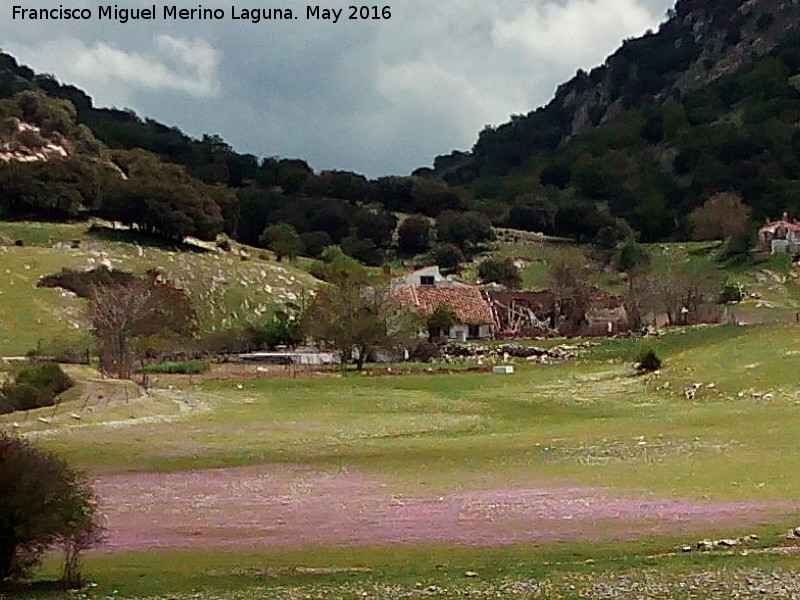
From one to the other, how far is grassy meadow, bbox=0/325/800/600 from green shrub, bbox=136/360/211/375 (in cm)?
808

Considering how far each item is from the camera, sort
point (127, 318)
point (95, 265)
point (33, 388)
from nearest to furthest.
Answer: point (33, 388), point (127, 318), point (95, 265)

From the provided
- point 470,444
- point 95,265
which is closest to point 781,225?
point 95,265

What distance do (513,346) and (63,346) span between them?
116 ft

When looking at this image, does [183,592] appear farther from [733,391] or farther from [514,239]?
[514,239]

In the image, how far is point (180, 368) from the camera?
246ft

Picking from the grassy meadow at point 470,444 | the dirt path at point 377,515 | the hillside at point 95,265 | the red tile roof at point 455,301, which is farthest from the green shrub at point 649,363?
the hillside at point 95,265

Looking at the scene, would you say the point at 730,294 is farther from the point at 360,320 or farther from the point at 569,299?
the point at 360,320

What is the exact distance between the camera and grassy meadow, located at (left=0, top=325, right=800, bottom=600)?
14891mm

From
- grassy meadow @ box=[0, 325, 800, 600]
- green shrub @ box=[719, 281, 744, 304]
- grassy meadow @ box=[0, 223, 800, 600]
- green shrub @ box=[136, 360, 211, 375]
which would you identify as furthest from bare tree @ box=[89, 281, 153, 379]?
green shrub @ box=[719, 281, 744, 304]

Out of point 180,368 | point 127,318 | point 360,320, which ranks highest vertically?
point 127,318

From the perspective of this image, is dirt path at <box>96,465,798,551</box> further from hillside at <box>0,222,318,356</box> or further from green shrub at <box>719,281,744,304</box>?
green shrub at <box>719,281,744,304</box>

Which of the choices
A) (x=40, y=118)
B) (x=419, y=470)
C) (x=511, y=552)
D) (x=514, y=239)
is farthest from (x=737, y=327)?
(x=40, y=118)

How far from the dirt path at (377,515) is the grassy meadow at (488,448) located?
35.8 inches

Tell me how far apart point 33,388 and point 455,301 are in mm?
65797
